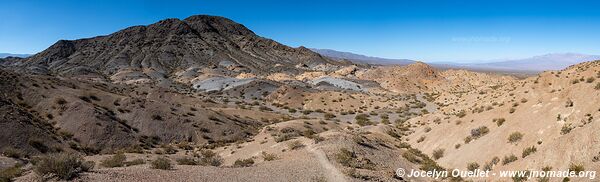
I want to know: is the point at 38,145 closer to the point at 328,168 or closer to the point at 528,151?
the point at 328,168

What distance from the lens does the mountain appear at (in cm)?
13538

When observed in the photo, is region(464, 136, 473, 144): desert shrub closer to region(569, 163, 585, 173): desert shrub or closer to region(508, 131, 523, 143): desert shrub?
region(508, 131, 523, 143): desert shrub

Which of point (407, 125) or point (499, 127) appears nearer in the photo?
point (499, 127)

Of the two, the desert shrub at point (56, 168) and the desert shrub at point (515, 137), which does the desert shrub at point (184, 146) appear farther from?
the desert shrub at point (515, 137)

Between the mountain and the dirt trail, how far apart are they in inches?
3954

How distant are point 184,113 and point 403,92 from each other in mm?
59078

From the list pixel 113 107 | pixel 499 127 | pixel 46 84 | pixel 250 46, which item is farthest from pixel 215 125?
pixel 250 46

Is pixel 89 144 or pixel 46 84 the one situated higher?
pixel 46 84

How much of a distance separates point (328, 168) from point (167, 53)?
148002 millimetres

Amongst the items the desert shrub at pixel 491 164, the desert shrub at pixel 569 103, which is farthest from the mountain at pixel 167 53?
the desert shrub at pixel 569 103

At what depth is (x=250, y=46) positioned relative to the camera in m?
185

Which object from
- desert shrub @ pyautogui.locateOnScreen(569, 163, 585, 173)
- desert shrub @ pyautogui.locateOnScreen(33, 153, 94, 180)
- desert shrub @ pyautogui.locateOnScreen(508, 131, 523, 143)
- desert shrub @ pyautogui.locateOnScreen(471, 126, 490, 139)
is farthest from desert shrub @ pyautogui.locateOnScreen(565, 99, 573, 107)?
desert shrub @ pyautogui.locateOnScreen(33, 153, 94, 180)

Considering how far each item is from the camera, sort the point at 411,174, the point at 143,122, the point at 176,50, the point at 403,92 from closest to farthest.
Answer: the point at 411,174 → the point at 143,122 → the point at 403,92 → the point at 176,50

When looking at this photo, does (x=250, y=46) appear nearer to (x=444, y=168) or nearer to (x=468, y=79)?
(x=468, y=79)
